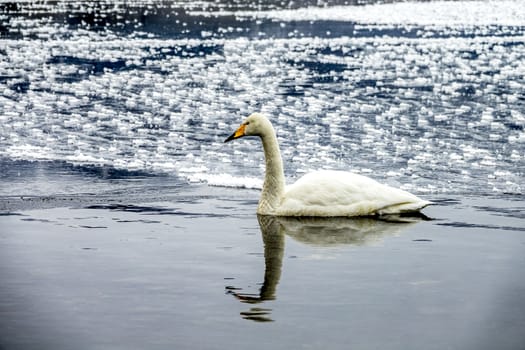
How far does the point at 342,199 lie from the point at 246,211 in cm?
130

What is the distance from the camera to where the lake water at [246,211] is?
8.17 metres

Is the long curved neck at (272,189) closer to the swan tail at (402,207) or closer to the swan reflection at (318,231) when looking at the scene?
the swan reflection at (318,231)

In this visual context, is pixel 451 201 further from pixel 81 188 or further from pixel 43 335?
pixel 43 335

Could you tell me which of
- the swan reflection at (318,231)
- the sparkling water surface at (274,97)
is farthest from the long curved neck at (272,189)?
the sparkling water surface at (274,97)

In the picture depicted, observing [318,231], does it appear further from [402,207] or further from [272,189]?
[402,207]

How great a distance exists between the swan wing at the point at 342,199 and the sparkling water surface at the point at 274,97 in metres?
2.41

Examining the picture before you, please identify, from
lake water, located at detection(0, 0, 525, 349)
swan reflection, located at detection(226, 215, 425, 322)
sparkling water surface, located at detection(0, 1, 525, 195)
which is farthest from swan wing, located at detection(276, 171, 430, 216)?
sparkling water surface, located at detection(0, 1, 525, 195)

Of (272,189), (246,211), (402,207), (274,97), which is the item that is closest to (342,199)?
(402,207)

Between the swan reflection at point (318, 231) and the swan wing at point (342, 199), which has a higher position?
the swan wing at point (342, 199)

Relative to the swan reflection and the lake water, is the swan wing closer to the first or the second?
the swan reflection

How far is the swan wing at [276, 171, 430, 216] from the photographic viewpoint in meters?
12.7

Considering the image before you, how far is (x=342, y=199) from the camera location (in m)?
12.7

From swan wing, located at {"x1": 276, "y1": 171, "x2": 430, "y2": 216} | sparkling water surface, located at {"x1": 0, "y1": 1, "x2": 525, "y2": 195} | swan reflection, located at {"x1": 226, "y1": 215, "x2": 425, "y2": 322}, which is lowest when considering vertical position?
sparkling water surface, located at {"x1": 0, "y1": 1, "x2": 525, "y2": 195}

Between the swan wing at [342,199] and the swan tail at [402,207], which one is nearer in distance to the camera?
the swan wing at [342,199]
